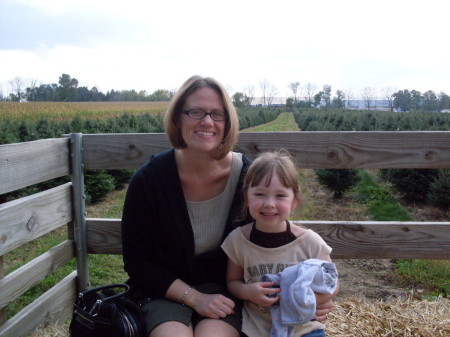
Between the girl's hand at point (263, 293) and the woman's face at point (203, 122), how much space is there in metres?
0.72

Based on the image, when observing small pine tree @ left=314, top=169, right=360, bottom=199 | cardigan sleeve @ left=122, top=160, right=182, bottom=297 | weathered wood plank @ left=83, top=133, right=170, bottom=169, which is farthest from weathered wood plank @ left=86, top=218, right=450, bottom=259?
small pine tree @ left=314, top=169, right=360, bottom=199

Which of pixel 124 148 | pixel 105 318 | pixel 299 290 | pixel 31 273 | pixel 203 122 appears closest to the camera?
pixel 299 290

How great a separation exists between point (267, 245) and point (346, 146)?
876 mm

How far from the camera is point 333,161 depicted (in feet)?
8.67

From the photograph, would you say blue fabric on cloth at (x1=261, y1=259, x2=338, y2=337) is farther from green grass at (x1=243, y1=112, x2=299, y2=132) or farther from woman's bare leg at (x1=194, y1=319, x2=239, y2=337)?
green grass at (x1=243, y1=112, x2=299, y2=132)

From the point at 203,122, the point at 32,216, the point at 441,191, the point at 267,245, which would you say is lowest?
the point at 441,191

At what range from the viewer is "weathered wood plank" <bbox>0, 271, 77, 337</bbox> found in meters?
2.32

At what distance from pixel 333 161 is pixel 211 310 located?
1164 mm

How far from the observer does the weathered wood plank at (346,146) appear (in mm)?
2582

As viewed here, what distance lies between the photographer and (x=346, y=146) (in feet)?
8.60

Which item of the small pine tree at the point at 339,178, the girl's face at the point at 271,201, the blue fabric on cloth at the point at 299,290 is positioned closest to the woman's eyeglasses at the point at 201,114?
the girl's face at the point at 271,201

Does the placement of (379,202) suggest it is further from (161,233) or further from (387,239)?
(161,233)

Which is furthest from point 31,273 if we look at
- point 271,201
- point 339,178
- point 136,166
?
point 339,178

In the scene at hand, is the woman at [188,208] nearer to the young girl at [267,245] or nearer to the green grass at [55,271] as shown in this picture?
the young girl at [267,245]
